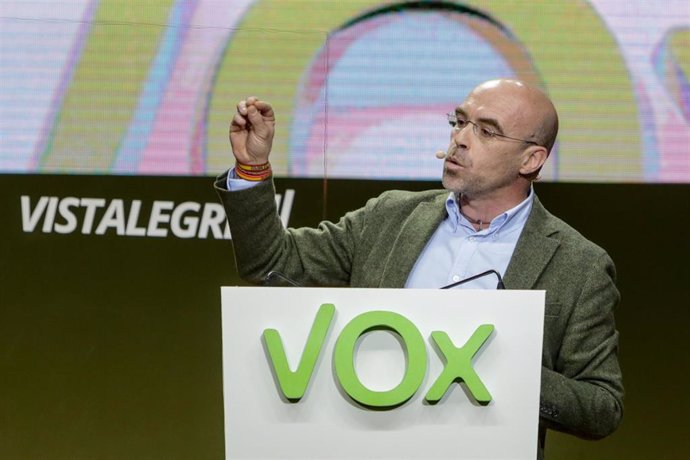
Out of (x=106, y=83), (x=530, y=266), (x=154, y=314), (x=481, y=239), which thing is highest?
(x=106, y=83)

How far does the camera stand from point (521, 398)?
166 cm

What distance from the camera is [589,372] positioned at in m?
2.01

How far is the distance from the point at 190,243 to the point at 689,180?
1.66 m

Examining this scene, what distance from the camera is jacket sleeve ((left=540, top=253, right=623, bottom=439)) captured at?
1869mm

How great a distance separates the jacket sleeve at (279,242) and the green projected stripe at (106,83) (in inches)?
40.7

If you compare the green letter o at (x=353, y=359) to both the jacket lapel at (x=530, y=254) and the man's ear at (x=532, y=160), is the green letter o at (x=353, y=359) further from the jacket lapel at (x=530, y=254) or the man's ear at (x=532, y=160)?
the man's ear at (x=532, y=160)

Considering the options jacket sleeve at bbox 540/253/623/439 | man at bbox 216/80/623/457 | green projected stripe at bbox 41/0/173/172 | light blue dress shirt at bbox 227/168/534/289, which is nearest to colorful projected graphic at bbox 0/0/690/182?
green projected stripe at bbox 41/0/173/172

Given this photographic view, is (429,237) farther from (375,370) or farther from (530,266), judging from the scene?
Answer: (375,370)

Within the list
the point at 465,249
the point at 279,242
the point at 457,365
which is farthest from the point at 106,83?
the point at 457,365

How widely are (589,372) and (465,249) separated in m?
0.38

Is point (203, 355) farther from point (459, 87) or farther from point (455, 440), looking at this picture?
point (455, 440)

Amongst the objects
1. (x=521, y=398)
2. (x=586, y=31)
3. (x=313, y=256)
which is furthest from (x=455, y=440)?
(x=586, y=31)

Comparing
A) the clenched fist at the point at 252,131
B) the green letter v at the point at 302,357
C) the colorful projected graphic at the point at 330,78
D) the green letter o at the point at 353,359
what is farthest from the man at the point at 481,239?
the colorful projected graphic at the point at 330,78

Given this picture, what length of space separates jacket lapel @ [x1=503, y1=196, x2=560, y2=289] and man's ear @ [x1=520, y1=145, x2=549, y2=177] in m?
0.14
